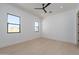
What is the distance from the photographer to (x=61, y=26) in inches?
300

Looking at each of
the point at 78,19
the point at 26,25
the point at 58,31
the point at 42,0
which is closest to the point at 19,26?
the point at 26,25

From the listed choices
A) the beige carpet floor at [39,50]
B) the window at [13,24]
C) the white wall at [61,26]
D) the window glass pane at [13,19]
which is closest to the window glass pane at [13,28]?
the window at [13,24]

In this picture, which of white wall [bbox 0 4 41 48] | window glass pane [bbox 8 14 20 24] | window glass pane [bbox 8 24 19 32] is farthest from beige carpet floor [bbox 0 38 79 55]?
window glass pane [bbox 8 14 20 24]

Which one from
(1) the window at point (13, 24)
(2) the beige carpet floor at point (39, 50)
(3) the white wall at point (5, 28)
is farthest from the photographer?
(1) the window at point (13, 24)

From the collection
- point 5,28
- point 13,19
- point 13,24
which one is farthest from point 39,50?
point 13,19

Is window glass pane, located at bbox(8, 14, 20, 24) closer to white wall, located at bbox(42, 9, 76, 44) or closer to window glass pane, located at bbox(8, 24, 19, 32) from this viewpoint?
window glass pane, located at bbox(8, 24, 19, 32)

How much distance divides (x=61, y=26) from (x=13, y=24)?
396 centimetres

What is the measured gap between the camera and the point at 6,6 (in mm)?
5129

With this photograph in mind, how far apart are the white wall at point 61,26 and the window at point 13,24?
11.6ft

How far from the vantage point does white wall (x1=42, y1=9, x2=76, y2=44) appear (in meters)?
6.24

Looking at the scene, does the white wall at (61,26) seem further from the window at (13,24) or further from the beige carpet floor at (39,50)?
the window at (13,24)

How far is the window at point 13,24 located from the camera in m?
5.61

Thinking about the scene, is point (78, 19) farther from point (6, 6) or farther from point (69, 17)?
point (6, 6)

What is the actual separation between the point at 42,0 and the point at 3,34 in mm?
3505
